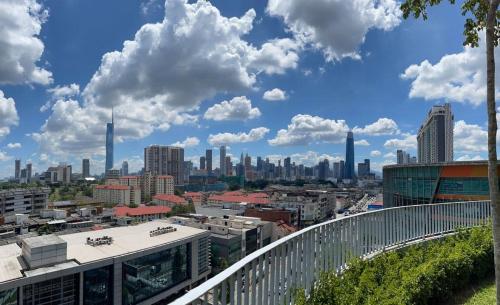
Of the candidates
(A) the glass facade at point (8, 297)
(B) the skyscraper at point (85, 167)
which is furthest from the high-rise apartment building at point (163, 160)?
(A) the glass facade at point (8, 297)

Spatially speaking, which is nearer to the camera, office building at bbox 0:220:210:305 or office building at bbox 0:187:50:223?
office building at bbox 0:220:210:305

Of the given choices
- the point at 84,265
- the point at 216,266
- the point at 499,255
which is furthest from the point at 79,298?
the point at 499,255

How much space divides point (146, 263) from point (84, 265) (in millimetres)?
5936

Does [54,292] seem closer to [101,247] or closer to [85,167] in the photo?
[101,247]

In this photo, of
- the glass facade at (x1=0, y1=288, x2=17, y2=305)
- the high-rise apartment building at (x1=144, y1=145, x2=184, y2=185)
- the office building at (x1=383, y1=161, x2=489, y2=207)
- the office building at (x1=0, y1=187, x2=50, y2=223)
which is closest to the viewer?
the office building at (x1=383, y1=161, x2=489, y2=207)

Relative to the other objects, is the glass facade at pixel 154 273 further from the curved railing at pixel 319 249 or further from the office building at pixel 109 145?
the office building at pixel 109 145

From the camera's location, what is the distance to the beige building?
284ft

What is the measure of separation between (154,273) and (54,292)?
8.59m

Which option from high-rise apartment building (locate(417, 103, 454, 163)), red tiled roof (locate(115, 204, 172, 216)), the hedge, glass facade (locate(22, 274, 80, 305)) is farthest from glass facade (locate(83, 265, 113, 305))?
high-rise apartment building (locate(417, 103, 454, 163))

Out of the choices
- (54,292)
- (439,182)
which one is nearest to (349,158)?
(439,182)

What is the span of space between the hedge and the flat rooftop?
2427 cm

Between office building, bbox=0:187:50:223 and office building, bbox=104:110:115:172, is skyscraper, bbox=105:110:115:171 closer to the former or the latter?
office building, bbox=104:110:115:172

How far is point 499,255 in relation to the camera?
250cm

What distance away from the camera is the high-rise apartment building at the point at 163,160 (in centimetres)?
11950
